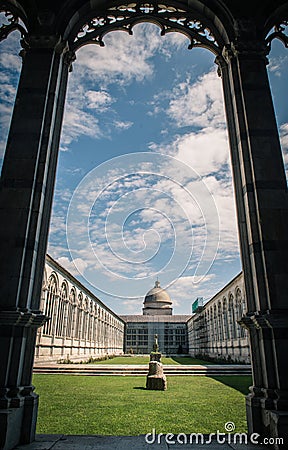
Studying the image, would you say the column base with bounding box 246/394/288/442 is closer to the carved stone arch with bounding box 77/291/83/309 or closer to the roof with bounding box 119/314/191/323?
the carved stone arch with bounding box 77/291/83/309

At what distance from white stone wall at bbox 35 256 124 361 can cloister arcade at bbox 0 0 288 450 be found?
19451mm

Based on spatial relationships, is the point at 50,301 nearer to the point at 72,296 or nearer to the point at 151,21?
the point at 72,296

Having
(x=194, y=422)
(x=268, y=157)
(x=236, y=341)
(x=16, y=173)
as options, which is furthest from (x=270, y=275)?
(x=236, y=341)

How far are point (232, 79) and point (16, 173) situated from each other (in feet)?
15.2

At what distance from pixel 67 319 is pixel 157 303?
49.2 meters

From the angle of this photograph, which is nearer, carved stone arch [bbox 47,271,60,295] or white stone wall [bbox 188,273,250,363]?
carved stone arch [bbox 47,271,60,295]

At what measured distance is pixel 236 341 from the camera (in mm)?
32844

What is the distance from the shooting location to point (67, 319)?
105 feet

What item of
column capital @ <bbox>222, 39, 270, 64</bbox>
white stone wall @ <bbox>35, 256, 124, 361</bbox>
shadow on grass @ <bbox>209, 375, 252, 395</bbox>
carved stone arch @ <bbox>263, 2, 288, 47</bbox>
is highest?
carved stone arch @ <bbox>263, 2, 288, 47</bbox>

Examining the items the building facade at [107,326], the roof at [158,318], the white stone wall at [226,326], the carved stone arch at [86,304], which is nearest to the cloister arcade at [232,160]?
the building facade at [107,326]

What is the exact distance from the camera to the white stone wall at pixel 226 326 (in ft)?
101

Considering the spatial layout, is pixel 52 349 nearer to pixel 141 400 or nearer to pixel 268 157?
pixel 141 400

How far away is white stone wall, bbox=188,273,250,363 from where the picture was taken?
30.8m

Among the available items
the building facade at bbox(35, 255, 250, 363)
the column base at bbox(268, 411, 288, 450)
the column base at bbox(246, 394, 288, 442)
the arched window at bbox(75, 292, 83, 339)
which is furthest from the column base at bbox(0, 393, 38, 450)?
the arched window at bbox(75, 292, 83, 339)
